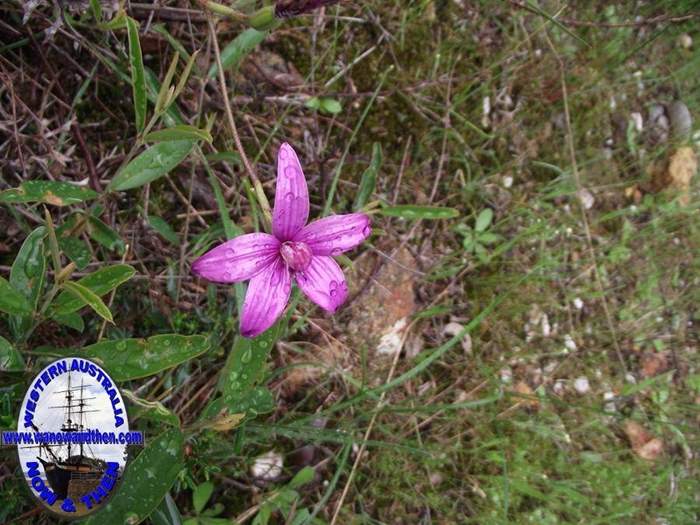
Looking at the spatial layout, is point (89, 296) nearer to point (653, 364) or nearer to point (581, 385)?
point (581, 385)

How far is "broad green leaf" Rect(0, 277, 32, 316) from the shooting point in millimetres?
1388

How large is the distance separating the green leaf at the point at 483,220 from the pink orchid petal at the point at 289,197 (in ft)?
4.21

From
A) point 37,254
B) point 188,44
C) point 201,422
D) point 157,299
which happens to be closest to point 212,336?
point 157,299

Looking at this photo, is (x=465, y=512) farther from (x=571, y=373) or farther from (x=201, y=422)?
(x=201, y=422)

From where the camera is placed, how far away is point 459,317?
2.57m

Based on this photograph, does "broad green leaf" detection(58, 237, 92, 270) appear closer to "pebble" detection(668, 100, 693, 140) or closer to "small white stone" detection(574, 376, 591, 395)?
A: "small white stone" detection(574, 376, 591, 395)

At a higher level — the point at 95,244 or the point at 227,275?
the point at 227,275

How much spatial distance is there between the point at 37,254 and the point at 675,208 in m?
2.69

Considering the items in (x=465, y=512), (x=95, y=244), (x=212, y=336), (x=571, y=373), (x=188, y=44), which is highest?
(x=188, y=44)

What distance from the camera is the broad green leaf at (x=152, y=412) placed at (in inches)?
57.1

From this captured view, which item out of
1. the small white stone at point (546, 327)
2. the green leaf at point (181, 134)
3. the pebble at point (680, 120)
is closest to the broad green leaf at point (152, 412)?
the green leaf at point (181, 134)

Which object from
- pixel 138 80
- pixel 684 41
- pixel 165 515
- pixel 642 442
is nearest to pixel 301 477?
pixel 165 515

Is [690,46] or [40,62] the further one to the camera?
[690,46]

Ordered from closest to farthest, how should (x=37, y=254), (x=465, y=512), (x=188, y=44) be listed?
(x=37, y=254) < (x=188, y=44) < (x=465, y=512)
